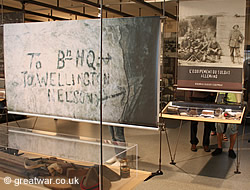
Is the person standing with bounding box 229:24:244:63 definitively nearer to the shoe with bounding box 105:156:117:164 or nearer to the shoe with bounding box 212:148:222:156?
the shoe with bounding box 212:148:222:156

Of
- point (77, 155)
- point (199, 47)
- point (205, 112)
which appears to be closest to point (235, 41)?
point (199, 47)

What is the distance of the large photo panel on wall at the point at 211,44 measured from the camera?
4.15 metres

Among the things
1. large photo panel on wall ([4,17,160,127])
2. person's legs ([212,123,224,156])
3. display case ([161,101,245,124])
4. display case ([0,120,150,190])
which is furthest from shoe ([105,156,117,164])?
person's legs ([212,123,224,156])

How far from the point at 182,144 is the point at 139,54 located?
298 centimetres

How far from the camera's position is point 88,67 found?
291 centimetres

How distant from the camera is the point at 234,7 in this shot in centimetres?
411

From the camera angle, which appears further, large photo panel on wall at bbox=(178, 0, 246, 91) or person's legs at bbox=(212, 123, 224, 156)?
person's legs at bbox=(212, 123, 224, 156)

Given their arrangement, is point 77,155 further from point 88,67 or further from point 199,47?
point 199,47

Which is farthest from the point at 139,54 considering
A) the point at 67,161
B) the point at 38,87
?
the point at 67,161

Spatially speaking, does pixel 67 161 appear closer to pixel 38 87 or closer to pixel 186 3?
pixel 38 87

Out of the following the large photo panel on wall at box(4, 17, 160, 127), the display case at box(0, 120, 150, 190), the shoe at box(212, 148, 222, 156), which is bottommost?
the shoe at box(212, 148, 222, 156)

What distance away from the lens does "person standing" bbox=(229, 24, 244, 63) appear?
4.14m

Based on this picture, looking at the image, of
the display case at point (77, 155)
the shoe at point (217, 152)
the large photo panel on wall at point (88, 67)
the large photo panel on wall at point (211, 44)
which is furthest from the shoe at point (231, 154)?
the display case at point (77, 155)

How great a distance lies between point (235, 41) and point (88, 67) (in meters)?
2.24
